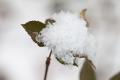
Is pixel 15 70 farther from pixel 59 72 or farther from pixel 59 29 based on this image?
pixel 59 29

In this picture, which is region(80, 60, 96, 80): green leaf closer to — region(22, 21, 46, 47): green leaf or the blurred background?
region(22, 21, 46, 47): green leaf

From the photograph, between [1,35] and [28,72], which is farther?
[1,35]

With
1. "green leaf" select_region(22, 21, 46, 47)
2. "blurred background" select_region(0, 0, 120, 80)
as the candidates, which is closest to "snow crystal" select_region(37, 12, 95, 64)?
"green leaf" select_region(22, 21, 46, 47)

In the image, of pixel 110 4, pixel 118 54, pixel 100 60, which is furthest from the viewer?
pixel 110 4

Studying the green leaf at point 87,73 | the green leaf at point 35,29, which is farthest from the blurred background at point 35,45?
the green leaf at point 87,73

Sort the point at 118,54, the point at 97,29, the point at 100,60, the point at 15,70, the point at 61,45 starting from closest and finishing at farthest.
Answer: the point at 61,45 → the point at 15,70 → the point at 100,60 → the point at 118,54 → the point at 97,29

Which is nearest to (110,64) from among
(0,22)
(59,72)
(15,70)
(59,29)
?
(59,72)
